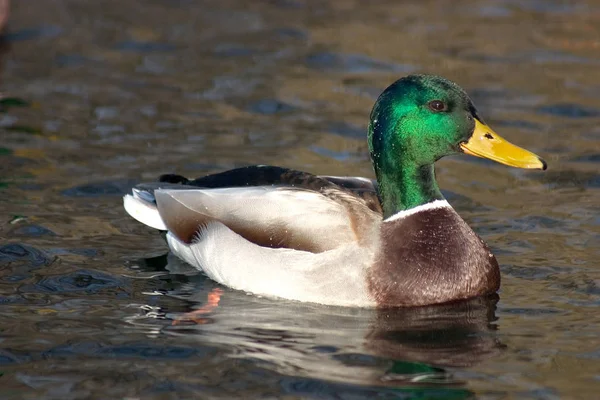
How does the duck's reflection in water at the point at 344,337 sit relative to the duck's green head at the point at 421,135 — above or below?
below

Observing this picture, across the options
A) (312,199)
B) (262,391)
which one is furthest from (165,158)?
(262,391)

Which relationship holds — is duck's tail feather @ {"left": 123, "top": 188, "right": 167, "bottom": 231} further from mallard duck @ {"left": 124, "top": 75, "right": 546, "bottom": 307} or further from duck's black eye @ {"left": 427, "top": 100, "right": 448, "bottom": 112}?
duck's black eye @ {"left": 427, "top": 100, "right": 448, "bottom": 112}

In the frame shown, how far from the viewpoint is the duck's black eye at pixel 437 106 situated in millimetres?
7957

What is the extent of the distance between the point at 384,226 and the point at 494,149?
2.81 feet

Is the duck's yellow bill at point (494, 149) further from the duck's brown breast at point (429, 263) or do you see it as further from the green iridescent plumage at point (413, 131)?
the duck's brown breast at point (429, 263)

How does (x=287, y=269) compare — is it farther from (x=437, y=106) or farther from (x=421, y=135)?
(x=437, y=106)

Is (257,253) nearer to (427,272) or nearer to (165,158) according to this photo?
(427,272)

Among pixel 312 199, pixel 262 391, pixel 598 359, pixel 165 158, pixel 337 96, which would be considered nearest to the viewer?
pixel 262 391

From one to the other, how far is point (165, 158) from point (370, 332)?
13.4 feet

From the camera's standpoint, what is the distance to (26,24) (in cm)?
1498

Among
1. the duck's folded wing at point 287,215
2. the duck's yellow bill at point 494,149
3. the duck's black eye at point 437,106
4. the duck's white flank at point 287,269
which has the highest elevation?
the duck's black eye at point 437,106

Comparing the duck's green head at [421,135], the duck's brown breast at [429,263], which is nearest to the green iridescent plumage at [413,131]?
the duck's green head at [421,135]

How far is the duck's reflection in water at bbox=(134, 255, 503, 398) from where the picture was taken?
22.3 ft

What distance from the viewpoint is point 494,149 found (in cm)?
802
